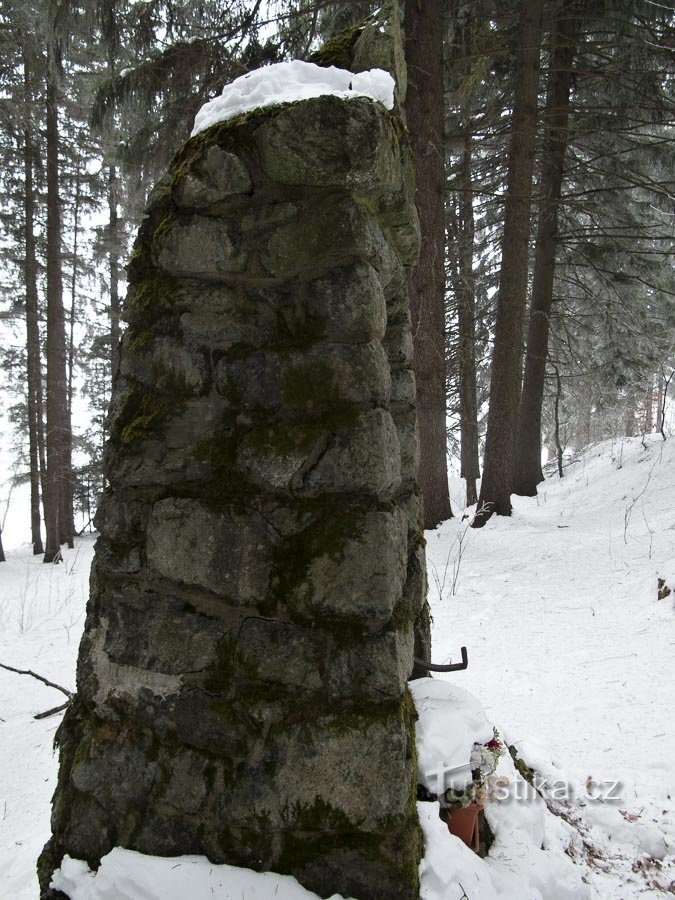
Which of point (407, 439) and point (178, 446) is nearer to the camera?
point (178, 446)

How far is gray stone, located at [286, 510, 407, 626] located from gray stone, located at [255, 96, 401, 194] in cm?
116

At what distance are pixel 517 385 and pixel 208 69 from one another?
5.31 metres


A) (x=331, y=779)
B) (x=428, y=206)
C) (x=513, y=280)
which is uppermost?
(x=428, y=206)

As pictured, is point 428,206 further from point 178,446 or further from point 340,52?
point 178,446

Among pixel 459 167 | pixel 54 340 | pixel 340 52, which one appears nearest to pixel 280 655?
pixel 340 52

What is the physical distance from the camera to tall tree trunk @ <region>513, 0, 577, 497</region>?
9.12 meters

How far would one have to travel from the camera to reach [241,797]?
1.89 meters

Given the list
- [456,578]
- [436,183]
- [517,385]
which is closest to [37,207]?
[436,183]

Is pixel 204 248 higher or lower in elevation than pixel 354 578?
higher

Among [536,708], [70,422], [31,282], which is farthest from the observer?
[70,422]

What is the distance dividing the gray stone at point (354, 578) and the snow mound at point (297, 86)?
1.48m

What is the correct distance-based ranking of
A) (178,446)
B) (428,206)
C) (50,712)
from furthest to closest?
(428,206) < (50,712) < (178,446)

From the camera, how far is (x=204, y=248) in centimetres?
210

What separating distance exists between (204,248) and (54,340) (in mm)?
10933
